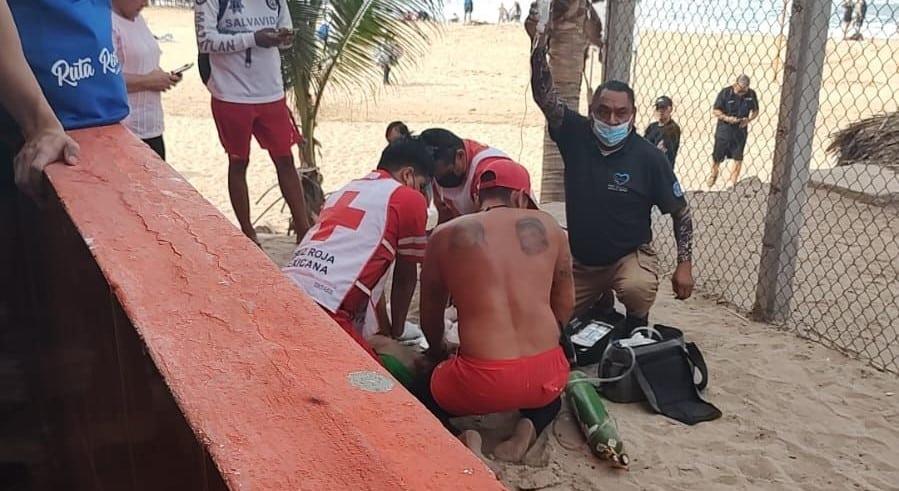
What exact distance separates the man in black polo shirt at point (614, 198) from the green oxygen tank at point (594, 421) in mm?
904

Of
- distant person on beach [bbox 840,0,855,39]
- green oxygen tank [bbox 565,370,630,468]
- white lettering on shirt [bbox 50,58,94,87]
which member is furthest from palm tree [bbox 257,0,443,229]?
white lettering on shirt [bbox 50,58,94,87]

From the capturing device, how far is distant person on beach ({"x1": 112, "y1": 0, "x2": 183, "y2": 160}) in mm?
4293

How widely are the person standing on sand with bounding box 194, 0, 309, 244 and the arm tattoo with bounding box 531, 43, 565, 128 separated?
139 centimetres

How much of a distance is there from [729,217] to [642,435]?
4.02 m

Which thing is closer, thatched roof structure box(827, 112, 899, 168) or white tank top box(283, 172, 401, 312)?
white tank top box(283, 172, 401, 312)

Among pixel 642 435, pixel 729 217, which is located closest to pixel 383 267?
pixel 642 435

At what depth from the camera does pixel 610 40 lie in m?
5.93

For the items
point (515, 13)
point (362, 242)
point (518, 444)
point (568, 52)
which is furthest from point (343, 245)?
point (515, 13)

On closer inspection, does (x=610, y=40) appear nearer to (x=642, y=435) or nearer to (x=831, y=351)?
(x=831, y=351)

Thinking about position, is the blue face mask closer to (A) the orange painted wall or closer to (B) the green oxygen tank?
(B) the green oxygen tank

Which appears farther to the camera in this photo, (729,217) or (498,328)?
(729,217)

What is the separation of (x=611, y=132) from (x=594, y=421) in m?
1.70

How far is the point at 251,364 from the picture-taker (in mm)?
1122

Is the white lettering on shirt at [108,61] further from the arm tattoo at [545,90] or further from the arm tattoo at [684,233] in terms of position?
the arm tattoo at [684,233]
